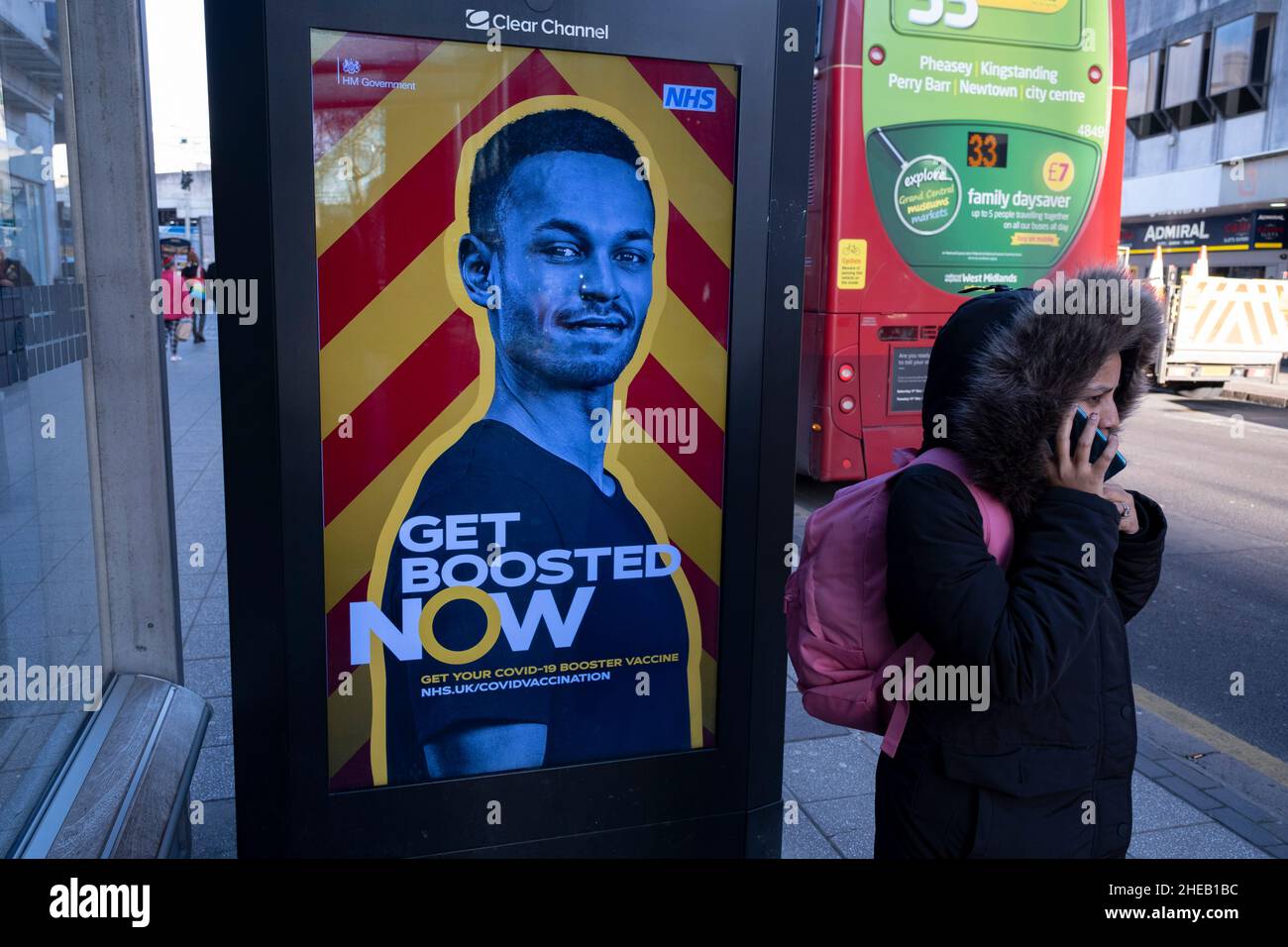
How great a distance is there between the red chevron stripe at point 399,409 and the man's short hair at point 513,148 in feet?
0.71

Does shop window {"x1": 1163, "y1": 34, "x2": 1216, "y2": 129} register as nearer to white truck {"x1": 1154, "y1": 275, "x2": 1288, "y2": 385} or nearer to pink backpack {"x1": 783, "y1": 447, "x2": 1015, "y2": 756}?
white truck {"x1": 1154, "y1": 275, "x2": 1288, "y2": 385}

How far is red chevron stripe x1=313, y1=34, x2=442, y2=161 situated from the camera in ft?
7.02

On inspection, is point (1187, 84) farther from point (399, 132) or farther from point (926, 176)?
point (399, 132)

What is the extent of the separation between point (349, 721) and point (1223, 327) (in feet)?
58.4

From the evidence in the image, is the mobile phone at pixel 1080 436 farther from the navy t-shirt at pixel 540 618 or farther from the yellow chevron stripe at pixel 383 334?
the yellow chevron stripe at pixel 383 334

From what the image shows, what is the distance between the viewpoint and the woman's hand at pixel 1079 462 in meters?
1.95

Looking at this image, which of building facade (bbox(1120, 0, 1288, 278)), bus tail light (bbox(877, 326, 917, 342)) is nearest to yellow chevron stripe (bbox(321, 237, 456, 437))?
bus tail light (bbox(877, 326, 917, 342))

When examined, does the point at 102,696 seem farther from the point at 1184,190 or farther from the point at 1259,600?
the point at 1184,190

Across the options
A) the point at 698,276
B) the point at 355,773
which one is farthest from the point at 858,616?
the point at 355,773

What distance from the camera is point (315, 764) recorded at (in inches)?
91.6

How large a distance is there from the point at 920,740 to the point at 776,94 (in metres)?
1.46

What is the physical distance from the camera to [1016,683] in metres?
1.89

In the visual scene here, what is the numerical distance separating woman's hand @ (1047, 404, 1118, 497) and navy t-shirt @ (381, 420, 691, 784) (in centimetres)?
96

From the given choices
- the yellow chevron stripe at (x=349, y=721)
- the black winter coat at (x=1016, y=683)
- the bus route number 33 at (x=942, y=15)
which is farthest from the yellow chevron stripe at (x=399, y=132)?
the bus route number 33 at (x=942, y=15)
